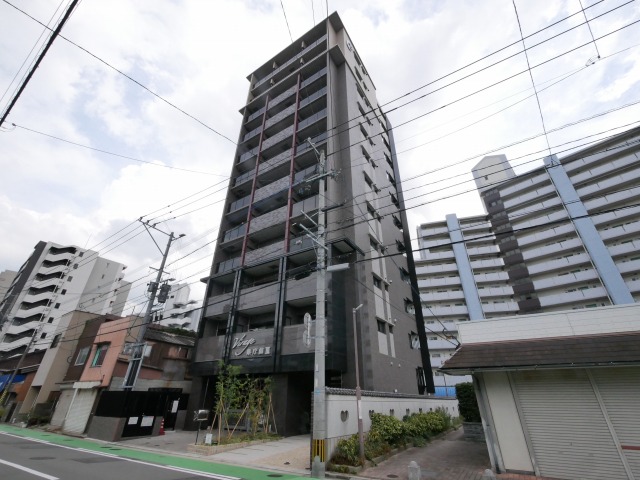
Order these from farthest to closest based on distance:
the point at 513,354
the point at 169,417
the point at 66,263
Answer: the point at 66,263
the point at 169,417
the point at 513,354

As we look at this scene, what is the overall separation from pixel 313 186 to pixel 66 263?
64746mm

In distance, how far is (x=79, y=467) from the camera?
10.3 m

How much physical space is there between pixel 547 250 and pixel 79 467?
57.2m

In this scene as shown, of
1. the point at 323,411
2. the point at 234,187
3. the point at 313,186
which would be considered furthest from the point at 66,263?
the point at 323,411

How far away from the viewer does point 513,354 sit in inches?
419

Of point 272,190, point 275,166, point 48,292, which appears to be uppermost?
point 275,166

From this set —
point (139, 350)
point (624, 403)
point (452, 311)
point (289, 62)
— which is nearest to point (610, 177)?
point (452, 311)

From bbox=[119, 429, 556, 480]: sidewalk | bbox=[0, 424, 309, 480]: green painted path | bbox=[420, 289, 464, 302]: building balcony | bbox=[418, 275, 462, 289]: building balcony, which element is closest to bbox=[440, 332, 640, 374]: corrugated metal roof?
bbox=[119, 429, 556, 480]: sidewalk

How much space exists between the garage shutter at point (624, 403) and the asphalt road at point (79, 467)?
39.3ft

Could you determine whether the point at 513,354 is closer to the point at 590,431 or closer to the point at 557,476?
the point at 590,431

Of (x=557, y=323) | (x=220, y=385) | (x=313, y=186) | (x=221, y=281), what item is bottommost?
(x=220, y=385)

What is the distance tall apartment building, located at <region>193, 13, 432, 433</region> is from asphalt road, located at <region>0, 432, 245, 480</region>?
20.9 feet

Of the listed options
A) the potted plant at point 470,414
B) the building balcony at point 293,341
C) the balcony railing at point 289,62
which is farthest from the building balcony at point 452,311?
the balcony railing at point 289,62

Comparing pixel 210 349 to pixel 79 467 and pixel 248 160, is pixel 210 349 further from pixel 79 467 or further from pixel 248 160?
pixel 248 160
